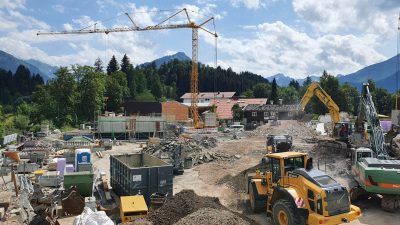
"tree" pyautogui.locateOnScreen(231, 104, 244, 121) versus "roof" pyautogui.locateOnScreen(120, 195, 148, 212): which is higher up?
"tree" pyautogui.locateOnScreen(231, 104, 244, 121)

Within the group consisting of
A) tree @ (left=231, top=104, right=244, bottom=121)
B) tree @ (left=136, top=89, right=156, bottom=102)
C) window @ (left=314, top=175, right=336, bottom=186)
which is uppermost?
tree @ (left=136, top=89, right=156, bottom=102)

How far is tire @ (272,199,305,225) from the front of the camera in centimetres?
1059

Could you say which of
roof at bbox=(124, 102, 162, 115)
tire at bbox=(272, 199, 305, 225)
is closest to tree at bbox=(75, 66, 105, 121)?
roof at bbox=(124, 102, 162, 115)

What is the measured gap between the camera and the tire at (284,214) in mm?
10594

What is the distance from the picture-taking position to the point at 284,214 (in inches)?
436

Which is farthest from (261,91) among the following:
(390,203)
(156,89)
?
(390,203)

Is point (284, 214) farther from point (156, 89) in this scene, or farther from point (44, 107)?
point (156, 89)

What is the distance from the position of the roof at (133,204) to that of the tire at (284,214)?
155 inches

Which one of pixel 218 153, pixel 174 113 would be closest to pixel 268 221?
pixel 218 153

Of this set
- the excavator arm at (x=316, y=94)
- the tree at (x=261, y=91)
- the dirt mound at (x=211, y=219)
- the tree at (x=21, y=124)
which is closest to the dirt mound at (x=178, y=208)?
the dirt mound at (x=211, y=219)

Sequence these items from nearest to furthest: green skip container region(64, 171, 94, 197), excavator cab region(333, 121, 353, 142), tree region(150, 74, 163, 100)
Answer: green skip container region(64, 171, 94, 197), excavator cab region(333, 121, 353, 142), tree region(150, 74, 163, 100)

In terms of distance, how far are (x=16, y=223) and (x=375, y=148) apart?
1717 cm

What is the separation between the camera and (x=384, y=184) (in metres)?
13.5

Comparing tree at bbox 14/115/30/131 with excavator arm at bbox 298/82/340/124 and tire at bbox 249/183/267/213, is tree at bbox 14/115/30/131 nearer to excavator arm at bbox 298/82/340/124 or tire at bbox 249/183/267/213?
excavator arm at bbox 298/82/340/124
